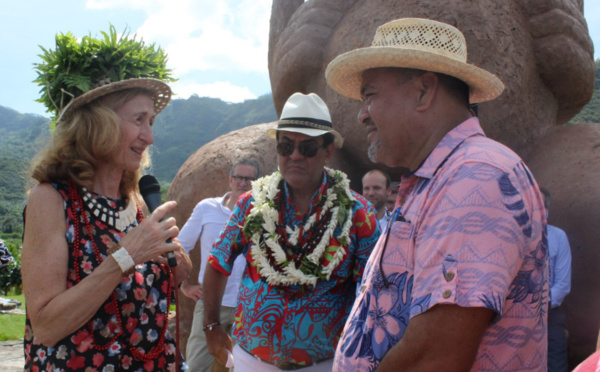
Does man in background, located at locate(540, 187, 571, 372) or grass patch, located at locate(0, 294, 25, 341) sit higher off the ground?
man in background, located at locate(540, 187, 571, 372)

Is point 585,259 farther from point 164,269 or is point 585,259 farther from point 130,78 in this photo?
point 130,78

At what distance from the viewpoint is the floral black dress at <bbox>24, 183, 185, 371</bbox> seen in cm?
183

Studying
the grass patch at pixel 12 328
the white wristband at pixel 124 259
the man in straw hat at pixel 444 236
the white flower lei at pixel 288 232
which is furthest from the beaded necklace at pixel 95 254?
the grass patch at pixel 12 328

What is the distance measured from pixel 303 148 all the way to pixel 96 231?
1.14 metres

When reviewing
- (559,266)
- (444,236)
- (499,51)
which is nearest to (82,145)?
(444,236)

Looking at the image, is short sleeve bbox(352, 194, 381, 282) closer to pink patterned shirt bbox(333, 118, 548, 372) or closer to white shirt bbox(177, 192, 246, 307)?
pink patterned shirt bbox(333, 118, 548, 372)

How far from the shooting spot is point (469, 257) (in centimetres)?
114

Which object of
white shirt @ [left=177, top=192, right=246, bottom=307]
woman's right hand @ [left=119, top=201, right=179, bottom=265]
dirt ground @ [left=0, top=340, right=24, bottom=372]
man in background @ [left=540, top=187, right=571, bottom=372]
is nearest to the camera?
woman's right hand @ [left=119, top=201, right=179, bottom=265]

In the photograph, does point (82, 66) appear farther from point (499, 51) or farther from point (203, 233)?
point (499, 51)

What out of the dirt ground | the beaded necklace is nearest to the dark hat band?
the beaded necklace

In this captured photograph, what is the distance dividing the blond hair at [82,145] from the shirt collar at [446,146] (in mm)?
1308

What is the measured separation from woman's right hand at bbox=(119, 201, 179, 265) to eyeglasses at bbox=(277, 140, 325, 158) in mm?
856

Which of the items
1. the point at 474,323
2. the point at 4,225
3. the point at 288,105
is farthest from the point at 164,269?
the point at 4,225

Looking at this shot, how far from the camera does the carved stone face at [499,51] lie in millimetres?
4121
